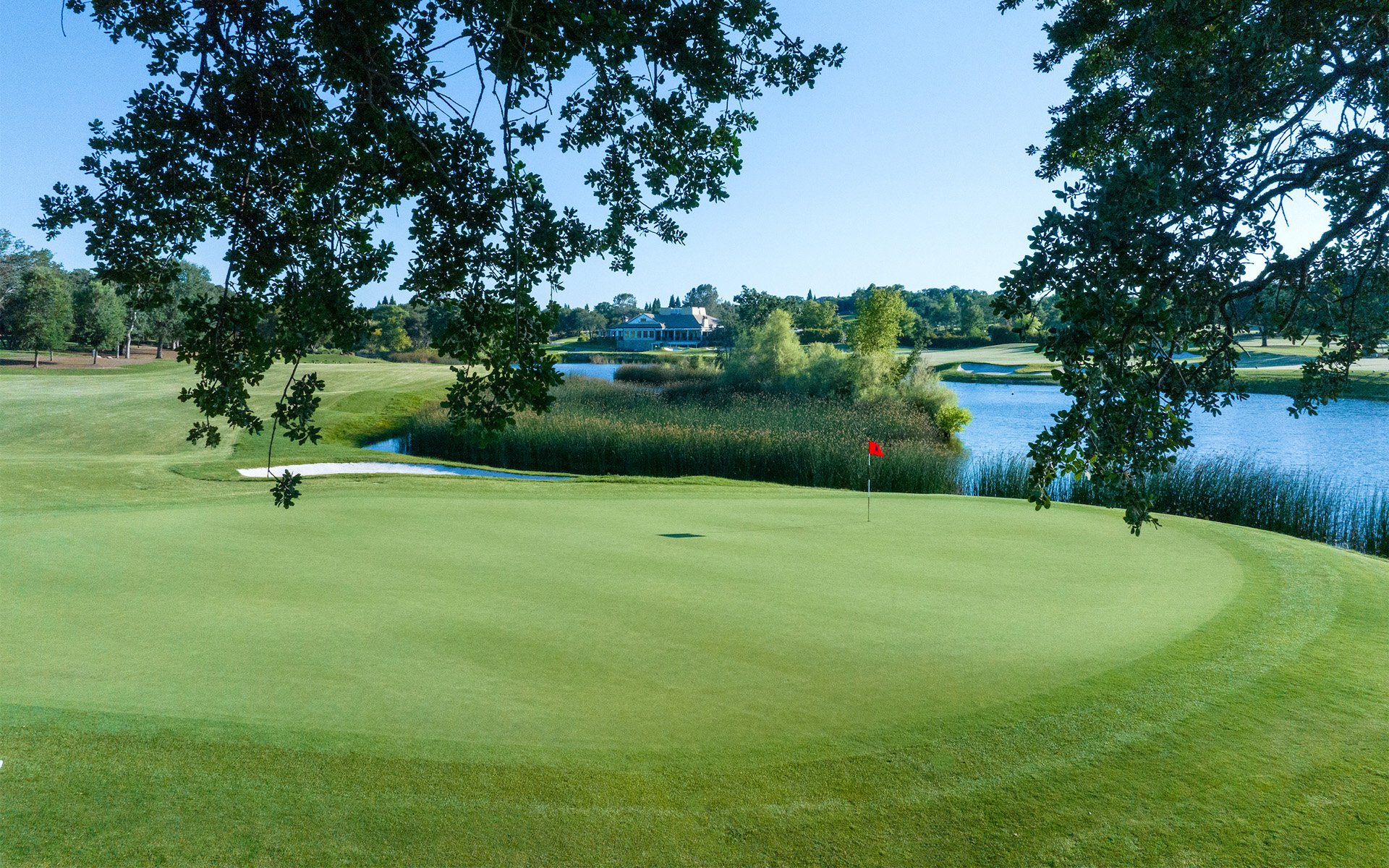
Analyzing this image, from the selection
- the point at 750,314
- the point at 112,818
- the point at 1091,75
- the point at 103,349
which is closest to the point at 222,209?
the point at 112,818

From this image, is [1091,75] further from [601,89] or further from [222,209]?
[222,209]

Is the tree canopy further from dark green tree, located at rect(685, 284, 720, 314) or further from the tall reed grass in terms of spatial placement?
dark green tree, located at rect(685, 284, 720, 314)

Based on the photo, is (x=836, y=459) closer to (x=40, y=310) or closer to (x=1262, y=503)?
(x=1262, y=503)

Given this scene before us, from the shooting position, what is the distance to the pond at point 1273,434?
2361 cm

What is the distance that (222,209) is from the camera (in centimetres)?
492

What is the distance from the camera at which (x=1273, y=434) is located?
102ft

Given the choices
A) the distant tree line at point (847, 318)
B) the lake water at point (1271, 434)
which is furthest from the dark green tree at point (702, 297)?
the lake water at point (1271, 434)

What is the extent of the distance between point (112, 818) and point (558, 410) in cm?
2359

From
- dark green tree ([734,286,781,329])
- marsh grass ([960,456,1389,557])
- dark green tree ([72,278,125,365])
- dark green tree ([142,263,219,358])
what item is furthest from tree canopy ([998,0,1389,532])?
dark green tree ([734,286,781,329])

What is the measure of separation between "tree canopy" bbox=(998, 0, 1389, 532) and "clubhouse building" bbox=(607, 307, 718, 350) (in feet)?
323

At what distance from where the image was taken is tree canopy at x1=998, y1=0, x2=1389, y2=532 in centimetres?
374

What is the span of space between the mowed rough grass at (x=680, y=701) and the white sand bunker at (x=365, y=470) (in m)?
6.38

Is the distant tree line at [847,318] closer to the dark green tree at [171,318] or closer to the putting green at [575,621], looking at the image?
the dark green tree at [171,318]

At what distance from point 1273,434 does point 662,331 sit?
280ft
